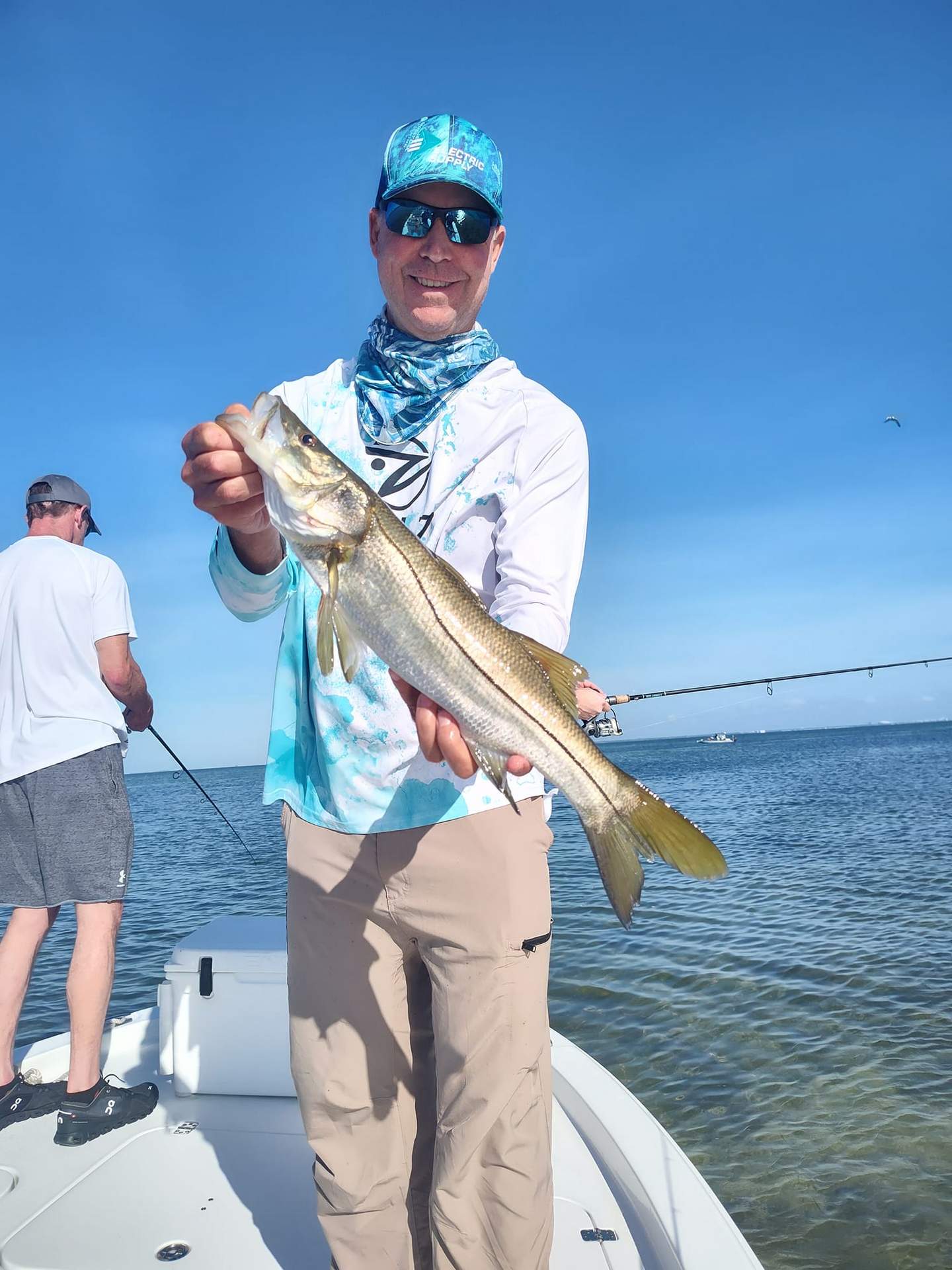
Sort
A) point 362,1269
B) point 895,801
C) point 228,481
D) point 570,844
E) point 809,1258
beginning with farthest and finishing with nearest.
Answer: point 895,801
point 570,844
point 809,1258
point 362,1269
point 228,481

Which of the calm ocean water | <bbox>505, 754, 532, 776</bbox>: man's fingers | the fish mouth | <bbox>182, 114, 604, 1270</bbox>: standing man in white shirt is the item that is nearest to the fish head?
the fish mouth

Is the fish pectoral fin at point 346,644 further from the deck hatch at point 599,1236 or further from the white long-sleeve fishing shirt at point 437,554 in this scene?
the deck hatch at point 599,1236

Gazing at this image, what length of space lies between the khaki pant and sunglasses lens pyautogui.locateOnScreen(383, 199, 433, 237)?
6.55ft

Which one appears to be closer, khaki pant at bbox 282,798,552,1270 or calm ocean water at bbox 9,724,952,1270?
khaki pant at bbox 282,798,552,1270

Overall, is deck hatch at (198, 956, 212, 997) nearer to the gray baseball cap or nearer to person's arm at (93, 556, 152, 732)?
person's arm at (93, 556, 152, 732)

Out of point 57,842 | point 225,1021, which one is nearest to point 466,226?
point 57,842

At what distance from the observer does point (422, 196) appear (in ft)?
9.62

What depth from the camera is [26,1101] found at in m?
4.56

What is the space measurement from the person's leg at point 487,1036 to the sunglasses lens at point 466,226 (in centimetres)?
196

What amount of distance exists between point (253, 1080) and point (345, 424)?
3864mm

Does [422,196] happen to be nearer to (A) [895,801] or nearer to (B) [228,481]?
(B) [228,481]

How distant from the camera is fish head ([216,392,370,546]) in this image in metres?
2.27

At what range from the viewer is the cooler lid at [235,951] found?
4.67 meters

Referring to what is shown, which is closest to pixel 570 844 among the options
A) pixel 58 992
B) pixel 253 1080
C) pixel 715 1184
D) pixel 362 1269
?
pixel 58 992
